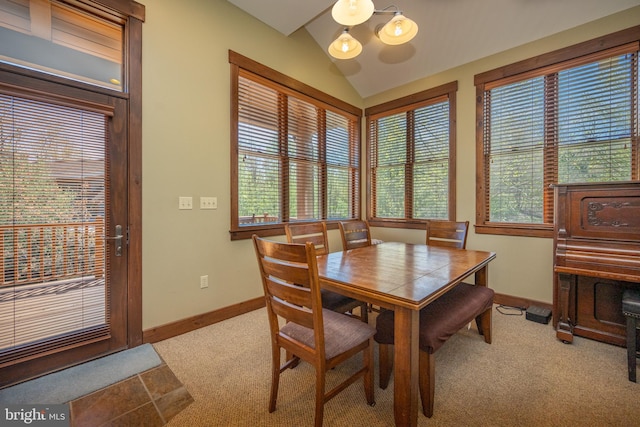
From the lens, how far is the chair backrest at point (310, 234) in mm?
2320

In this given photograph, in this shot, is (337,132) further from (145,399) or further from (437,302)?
(145,399)

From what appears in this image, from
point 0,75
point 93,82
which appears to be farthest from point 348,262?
point 0,75

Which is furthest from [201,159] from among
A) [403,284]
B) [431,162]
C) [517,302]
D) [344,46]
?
[517,302]

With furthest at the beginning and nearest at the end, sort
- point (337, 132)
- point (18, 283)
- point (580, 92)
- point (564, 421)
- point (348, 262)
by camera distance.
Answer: point (337, 132)
point (580, 92)
point (348, 262)
point (18, 283)
point (564, 421)

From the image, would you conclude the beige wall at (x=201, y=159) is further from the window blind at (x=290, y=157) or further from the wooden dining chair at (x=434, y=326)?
the wooden dining chair at (x=434, y=326)

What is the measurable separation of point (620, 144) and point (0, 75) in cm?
485

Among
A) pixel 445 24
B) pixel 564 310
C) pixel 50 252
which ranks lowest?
pixel 564 310

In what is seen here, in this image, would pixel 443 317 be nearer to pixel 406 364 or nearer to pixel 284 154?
pixel 406 364

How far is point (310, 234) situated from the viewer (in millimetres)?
2467

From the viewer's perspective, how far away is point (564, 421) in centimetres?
144

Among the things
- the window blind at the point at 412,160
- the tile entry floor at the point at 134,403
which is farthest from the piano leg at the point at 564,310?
the tile entry floor at the point at 134,403

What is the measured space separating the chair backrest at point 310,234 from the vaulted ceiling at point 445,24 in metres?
2.26

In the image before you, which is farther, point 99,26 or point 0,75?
point 99,26

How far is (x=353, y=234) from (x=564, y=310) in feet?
6.25
